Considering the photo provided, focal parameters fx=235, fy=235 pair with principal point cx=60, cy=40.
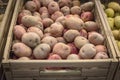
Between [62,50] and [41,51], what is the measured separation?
0.32 feet

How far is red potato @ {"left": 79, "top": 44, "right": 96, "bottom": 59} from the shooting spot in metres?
1.07

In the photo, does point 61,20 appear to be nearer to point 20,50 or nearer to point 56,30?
point 56,30

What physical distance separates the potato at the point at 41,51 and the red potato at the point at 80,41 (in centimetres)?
14

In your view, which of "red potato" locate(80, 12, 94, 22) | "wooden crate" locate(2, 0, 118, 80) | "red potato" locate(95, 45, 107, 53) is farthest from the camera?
"red potato" locate(80, 12, 94, 22)

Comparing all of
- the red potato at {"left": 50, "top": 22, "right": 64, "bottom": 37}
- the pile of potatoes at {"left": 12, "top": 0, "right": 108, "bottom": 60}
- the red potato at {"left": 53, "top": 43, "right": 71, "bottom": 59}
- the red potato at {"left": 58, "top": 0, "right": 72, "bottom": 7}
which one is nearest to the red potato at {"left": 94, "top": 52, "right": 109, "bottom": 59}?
the pile of potatoes at {"left": 12, "top": 0, "right": 108, "bottom": 60}

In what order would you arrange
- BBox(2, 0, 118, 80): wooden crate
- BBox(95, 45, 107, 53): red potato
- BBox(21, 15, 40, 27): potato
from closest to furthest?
BBox(2, 0, 118, 80): wooden crate
BBox(95, 45, 107, 53): red potato
BBox(21, 15, 40, 27): potato

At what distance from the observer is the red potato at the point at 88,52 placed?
107 cm

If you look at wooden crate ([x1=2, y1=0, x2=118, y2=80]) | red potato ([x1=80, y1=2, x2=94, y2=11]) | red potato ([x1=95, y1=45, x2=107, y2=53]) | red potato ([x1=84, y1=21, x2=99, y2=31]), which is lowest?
wooden crate ([x1=2, y1=0, x2=118, y2=80])

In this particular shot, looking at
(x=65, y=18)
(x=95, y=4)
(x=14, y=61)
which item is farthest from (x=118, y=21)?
(x=14, y=61)

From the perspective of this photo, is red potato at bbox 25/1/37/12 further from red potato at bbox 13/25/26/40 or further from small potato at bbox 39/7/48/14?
red potato at bbox 13/25/26/40

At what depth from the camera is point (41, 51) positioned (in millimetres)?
1091

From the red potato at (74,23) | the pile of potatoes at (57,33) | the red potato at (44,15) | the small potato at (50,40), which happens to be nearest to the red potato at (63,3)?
the pile of potatoes at (57,33)

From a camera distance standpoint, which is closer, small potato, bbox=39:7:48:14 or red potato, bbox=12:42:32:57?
red potato, bbox=12:42:32:57

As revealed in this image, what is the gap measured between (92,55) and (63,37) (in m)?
0.21
